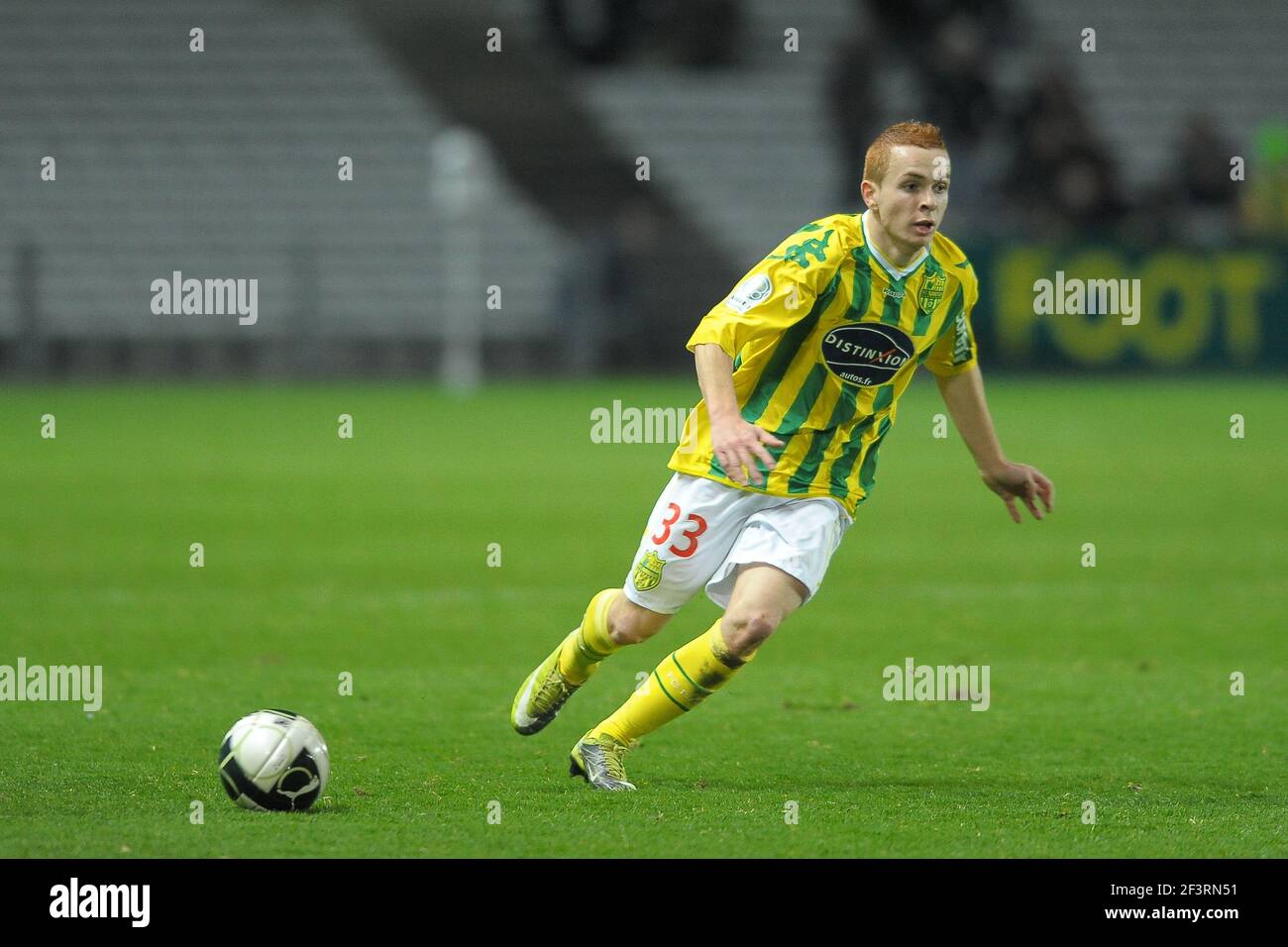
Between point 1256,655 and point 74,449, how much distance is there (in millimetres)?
10248

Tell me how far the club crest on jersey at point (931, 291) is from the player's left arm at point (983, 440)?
34 cm

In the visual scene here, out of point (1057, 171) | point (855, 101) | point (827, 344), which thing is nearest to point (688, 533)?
point (827, 344)

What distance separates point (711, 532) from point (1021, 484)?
109cm

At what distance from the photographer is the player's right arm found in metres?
4.80

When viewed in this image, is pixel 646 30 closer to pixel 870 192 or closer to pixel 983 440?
pixel 983 440

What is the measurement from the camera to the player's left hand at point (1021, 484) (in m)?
5.75

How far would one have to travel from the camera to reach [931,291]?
17.7ft

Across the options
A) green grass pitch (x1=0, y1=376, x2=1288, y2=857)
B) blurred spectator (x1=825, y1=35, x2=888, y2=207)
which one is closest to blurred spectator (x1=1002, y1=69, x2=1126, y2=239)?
blurred spectator (x1=825, y1=35, x2=888, y2=207)

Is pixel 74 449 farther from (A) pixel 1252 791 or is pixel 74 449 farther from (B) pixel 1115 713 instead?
(A) pixel 1252 791

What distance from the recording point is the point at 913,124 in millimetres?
5137

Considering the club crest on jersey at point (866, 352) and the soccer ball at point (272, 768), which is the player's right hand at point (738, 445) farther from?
the soccer ball at point (272, 768)
